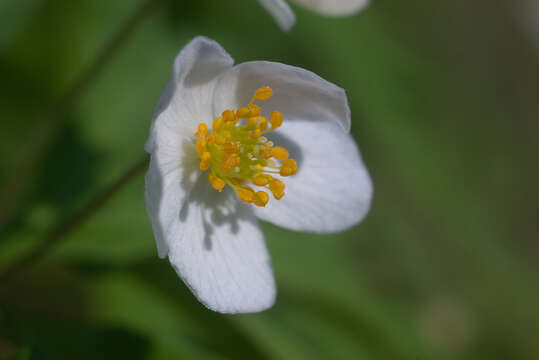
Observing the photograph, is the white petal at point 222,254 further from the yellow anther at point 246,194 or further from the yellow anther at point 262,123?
the yellow anther at point 262,123

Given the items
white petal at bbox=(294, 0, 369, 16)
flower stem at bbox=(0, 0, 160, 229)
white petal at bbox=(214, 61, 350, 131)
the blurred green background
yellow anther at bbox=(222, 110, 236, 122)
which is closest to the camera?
white petal at bbox=(214, 61, 350, 131)

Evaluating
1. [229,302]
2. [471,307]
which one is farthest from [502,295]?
[229,302]

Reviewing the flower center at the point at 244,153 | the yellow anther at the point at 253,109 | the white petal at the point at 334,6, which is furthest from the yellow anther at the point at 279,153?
the white petal at the point at 334,6

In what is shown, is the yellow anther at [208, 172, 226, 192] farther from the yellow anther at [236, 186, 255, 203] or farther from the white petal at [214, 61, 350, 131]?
the white petal at [214, 61, 350, 131]

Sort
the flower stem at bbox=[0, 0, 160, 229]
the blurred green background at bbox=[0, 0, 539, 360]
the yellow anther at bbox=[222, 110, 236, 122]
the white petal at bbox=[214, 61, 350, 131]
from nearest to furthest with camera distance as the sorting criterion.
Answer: the white petal at bbox=[214, 61, 350, 131] → the yellow anther at bbox=[222, 110, 236, 122] → the flower stem at bbox=[0, 0, 160, 229] → the blurred green background at bbox=[0, 0, 539, 360]

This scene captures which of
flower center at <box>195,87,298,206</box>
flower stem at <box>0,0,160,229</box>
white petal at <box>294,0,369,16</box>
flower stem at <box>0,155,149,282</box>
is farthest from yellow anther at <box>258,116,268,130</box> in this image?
flower stem at <box>0,0,160,229</box>

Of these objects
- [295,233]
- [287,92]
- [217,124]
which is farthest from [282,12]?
[295,233]

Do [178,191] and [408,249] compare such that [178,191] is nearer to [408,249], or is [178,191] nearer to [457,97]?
[408,249]
